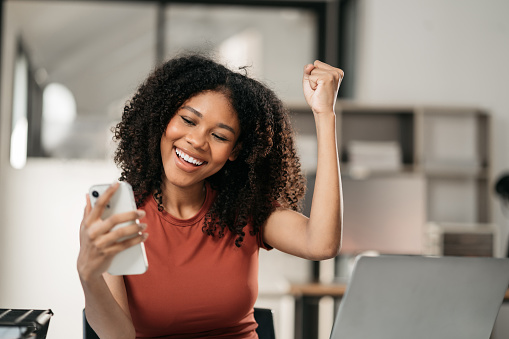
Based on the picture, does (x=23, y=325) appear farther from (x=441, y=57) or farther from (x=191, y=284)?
(x=441, y=57)

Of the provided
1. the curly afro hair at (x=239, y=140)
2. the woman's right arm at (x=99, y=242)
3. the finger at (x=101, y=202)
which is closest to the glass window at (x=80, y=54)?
the curly afro hair at (x=239, y=140)

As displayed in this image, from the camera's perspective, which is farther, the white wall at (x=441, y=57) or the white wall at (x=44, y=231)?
the white wall at (x=441, y=57)

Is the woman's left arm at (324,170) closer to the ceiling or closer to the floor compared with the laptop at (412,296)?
closer to the ceiling

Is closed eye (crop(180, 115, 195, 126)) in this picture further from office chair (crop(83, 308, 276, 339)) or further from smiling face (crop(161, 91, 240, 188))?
office chair (crop(83, 308, 276, 339))

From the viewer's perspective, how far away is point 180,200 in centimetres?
152

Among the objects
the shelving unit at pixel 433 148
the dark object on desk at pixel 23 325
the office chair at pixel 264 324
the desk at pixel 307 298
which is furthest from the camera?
the shelving unit at pixel 433 148

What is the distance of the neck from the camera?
59.3 inches

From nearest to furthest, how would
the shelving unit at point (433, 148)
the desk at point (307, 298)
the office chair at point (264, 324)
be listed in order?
the office chair at point (264, 324) < the desk at point (307, 298) < the shelving unit at point (433, 148)

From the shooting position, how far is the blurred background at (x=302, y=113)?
11.3 feet

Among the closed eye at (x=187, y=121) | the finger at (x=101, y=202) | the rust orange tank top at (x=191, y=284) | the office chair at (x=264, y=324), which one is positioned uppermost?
the closed eye at (x=187, y=121)

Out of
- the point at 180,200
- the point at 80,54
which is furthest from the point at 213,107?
the point at 80,54

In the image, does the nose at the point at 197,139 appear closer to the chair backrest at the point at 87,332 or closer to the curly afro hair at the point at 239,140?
the curly afro hair at the point at 239,140

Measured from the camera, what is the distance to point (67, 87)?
4246mm

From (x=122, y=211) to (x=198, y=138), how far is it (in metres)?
0.46
